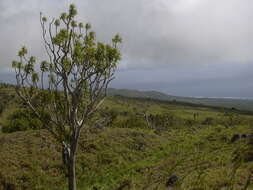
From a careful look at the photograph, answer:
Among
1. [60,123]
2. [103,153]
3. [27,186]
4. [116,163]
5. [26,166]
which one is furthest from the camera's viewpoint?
[103,153]

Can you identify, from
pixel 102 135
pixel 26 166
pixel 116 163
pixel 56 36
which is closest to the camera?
pixel 56 36

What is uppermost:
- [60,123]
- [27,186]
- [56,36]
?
[56,36]

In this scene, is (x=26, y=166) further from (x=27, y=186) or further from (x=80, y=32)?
(x=80, y=32)

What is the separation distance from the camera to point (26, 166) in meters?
18.9

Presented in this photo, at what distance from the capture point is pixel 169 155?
21.0 metres

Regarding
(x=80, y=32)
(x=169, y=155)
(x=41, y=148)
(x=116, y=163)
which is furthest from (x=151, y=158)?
(x=80, y=32)

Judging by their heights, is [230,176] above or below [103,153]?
above

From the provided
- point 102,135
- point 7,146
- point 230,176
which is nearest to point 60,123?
point 230,176

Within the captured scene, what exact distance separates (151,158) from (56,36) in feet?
47.8

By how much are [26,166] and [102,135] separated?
9264 mm

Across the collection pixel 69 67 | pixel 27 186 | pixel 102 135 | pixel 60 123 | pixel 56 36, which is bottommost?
pixel 27 186

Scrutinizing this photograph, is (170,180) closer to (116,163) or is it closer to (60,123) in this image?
(60,123)

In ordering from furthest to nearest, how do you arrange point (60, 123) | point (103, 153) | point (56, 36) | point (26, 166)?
point (103, 153) → point (26, 166) → point (60, 123) → point (56, 36)

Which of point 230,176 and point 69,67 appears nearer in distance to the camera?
point 69,67
